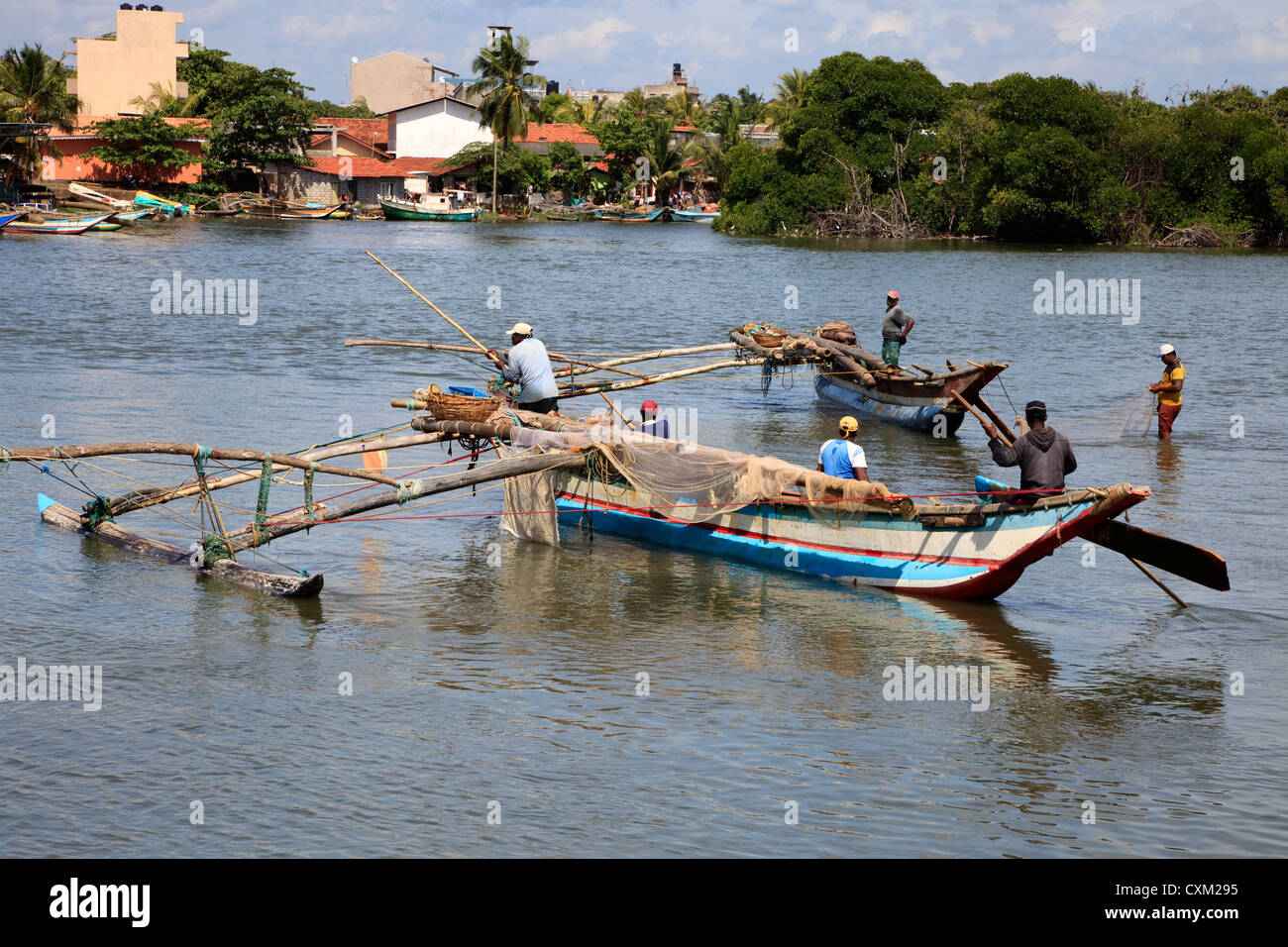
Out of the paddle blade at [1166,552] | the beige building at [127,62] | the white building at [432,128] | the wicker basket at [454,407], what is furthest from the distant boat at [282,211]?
the paddle blade at [1166,552]

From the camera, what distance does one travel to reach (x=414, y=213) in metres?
76.6

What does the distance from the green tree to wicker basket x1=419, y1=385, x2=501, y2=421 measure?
2489 inches

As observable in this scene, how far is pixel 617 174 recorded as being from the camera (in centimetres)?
9300

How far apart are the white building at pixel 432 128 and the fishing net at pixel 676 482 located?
75499 millimetres

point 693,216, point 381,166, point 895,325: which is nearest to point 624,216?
point 693,216

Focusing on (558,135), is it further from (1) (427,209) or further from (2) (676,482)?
(2) (676,482)

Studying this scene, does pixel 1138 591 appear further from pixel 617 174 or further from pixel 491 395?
pixel 617 174

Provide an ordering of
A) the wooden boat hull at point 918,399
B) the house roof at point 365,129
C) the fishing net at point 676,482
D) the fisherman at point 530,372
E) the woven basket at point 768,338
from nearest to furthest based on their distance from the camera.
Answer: the fishing net at point 676,482 < the fisherman at point 530,372 < the wooden boat hull at point 918,399 < the woven basket at point 768,338 < the house roof at point 365,129

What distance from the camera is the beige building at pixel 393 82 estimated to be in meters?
101

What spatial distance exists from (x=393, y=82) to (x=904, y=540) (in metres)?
99.3

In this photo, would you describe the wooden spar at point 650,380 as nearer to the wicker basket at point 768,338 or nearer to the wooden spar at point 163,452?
the wicker basket at point 768,338
